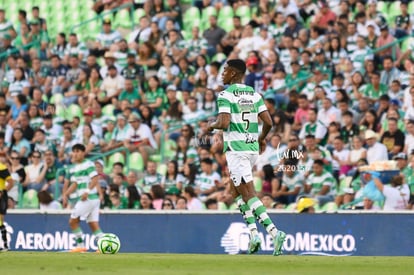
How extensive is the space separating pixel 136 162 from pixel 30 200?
241cm

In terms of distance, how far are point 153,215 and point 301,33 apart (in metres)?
6.02

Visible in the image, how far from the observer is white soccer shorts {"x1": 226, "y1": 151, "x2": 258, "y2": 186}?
49.4 ft

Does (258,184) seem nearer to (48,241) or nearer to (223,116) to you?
(48,241)

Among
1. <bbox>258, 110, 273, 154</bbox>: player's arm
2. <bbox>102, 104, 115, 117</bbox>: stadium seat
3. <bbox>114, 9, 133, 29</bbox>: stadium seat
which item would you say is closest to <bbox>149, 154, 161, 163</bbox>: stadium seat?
<bbox>102, 104, 115, 117</bbox>: stadium seat

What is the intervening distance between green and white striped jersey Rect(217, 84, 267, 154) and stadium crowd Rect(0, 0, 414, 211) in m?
6.08

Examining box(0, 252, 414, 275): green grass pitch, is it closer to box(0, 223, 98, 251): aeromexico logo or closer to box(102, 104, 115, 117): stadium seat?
box(0, 223, 98, 251): aeromexico logo

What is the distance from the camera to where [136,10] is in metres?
29.1

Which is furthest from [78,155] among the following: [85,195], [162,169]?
[162,169]

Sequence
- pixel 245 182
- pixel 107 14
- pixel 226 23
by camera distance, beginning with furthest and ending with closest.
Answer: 1. pixel 107 14
2. pixel 226 23
3. pixel 245 182

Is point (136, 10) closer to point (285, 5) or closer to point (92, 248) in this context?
point (285, 5)

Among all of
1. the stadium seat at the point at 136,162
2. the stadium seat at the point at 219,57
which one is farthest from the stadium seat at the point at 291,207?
the stadium seat at the point at 219,57

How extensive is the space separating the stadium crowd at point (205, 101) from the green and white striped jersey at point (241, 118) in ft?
19.9

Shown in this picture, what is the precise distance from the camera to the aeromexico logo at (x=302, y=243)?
67.9ft

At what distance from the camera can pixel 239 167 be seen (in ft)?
49.4
